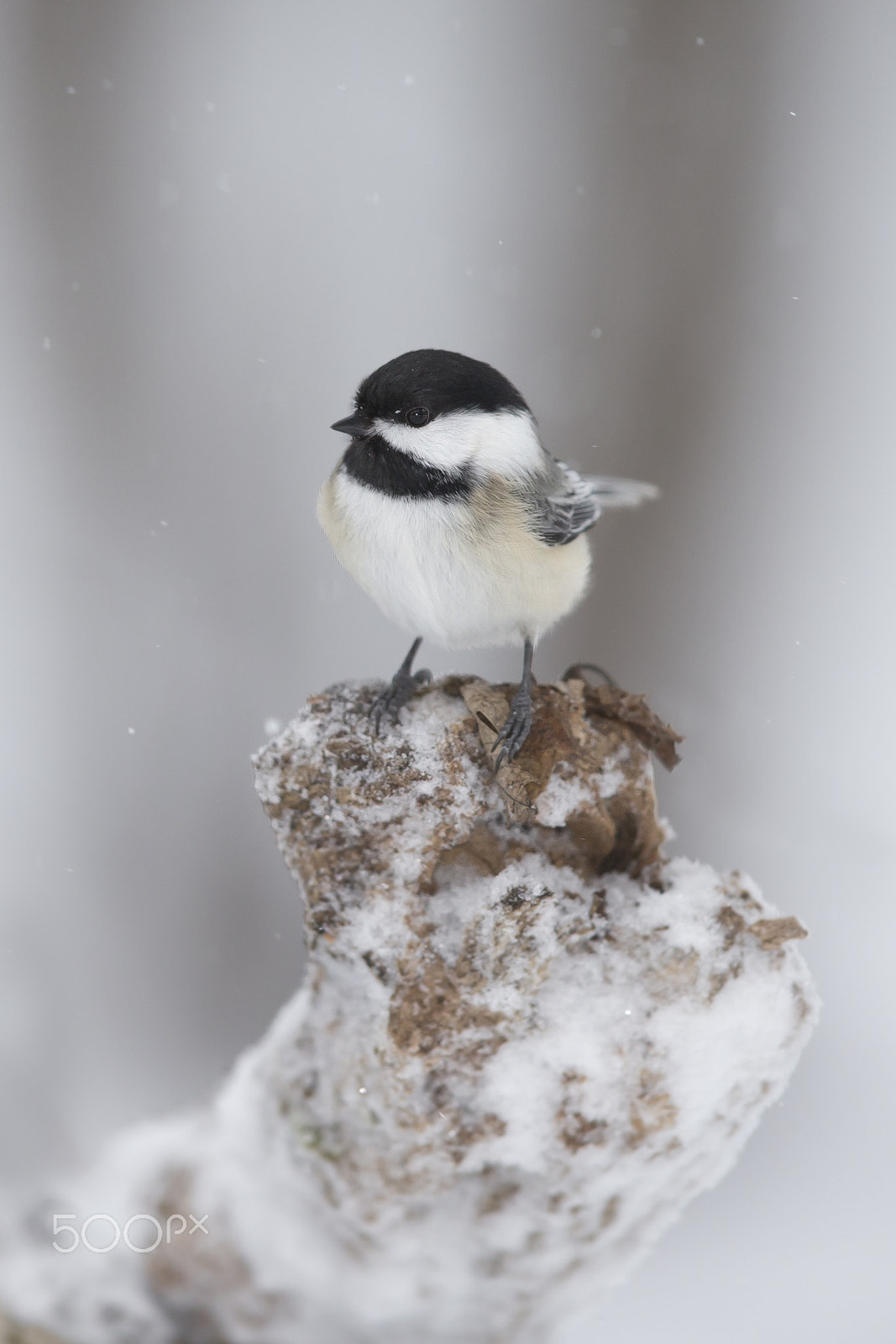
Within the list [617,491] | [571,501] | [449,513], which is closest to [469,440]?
[449,513]

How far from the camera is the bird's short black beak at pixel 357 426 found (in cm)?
102

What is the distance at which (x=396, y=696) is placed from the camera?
1005mm

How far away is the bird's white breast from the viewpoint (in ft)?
3.63

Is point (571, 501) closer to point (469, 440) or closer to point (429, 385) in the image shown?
point (469, 440)

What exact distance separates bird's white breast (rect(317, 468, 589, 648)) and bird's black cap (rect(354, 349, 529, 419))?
12 cm

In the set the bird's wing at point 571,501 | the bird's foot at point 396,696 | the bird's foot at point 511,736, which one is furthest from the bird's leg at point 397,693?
the bird's wing at point 571,501

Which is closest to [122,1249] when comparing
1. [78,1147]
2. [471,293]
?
[78,1147]

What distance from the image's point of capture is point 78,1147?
1.48m

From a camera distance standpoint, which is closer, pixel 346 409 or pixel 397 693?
pixel 397 693

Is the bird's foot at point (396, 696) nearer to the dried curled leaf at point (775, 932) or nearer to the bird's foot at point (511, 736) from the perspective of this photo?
the bird's foot at point (511, 736)

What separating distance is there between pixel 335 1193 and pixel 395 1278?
0.12 m

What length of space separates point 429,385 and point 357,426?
0.09 metres

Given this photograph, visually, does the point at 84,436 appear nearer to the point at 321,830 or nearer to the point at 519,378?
the point at 519,378

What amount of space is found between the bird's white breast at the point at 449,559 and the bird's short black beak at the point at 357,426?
0.10 meters
